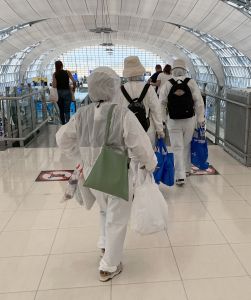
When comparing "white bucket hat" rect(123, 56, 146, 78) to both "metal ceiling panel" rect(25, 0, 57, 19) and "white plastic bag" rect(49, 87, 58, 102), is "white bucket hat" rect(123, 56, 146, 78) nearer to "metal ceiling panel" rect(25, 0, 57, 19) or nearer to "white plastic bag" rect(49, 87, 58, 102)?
"white plastic bag" rect(49, 87, 58, 102)

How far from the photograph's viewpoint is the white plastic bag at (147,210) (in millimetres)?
2873

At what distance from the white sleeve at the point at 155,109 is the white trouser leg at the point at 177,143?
73cm

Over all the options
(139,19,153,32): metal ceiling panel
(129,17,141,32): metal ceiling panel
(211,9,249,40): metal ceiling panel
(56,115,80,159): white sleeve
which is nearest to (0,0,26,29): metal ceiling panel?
(129,17,141,32): metal ceiling panel

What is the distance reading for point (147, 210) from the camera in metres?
2.88

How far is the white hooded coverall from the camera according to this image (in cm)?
502

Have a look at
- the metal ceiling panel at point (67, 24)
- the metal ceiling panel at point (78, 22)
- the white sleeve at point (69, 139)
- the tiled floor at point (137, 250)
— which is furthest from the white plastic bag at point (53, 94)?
the metal ceiling panel at point (67, 24)

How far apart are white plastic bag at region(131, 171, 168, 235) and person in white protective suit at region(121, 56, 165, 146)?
1.52m

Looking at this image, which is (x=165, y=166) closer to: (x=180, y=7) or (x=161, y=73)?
(x=161, y=73)

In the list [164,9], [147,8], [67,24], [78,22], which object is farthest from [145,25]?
[164,9]

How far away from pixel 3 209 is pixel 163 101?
2465mm

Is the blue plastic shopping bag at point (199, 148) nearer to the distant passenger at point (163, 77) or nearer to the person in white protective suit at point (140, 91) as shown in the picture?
the person in white protective suit at point (140, 91)

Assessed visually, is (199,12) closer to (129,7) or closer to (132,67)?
(129,7)

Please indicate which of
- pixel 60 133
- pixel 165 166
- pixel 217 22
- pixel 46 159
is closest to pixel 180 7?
pixel 217 22

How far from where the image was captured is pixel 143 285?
2.93 meters
